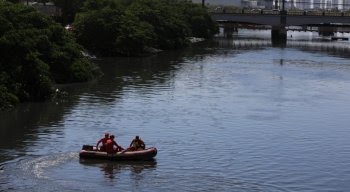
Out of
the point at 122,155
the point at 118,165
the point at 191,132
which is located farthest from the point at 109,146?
the point at 191,132

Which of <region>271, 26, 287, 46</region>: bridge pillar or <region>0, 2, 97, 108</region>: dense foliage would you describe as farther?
<region>271, 26, 287, 46</region>: bridge pillar

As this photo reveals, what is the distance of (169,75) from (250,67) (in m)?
15.4

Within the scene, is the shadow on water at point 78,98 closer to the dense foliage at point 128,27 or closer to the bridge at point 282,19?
the dense foliage at point 128,27

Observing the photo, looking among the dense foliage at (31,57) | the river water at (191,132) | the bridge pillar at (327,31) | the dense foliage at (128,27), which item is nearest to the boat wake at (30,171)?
the river water at (191,132)

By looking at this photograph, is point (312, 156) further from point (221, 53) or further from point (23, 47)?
point (221, 53)

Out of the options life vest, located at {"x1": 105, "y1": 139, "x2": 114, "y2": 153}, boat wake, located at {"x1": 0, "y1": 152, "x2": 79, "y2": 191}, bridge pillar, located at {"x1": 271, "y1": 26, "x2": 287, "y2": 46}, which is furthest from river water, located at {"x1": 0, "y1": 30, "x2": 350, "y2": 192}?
bridge pillar, located at {"x1": 271, "y1": 26, "x2": 287, "y2": 46}

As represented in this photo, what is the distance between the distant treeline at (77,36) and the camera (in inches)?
1903

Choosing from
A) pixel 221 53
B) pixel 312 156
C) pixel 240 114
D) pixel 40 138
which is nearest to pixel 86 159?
pixel 40 138

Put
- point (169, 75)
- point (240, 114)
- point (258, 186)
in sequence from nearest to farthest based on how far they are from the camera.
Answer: point (258, 186) → point (240, 114) → point (169, 75)

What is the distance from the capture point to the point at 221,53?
101m

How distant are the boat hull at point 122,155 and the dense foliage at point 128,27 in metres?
50.9

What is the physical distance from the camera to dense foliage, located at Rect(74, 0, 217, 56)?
83.0 metres

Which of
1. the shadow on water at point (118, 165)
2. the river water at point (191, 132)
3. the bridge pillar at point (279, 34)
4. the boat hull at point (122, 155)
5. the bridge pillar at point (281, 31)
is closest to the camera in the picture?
the river water at point (191, 132)

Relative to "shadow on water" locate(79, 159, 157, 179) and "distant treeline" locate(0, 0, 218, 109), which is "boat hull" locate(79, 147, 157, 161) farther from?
"distant treeline" locate(0, 0, 218, 109)
